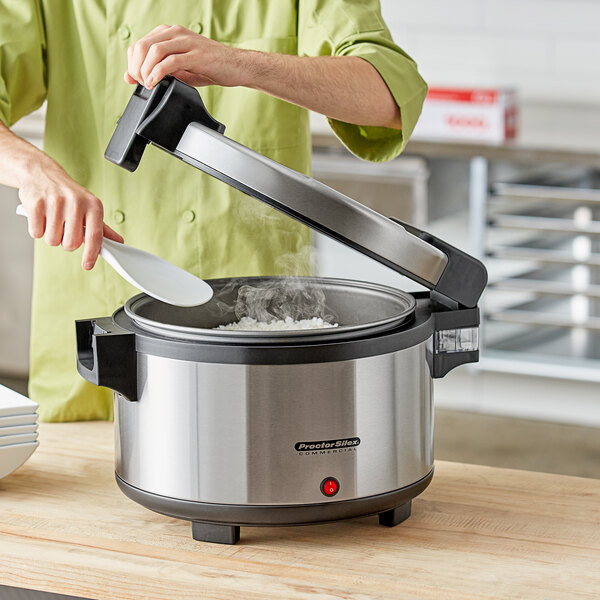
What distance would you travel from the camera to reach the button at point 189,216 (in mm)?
1518

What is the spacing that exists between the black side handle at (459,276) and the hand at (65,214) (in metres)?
0.33

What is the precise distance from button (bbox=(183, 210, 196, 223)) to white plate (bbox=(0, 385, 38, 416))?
420mm

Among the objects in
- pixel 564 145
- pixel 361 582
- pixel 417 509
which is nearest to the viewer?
pixel 361 582

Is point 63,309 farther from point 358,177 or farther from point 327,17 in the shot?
point 358,177

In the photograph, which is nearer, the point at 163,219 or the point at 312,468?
the point at 312,468

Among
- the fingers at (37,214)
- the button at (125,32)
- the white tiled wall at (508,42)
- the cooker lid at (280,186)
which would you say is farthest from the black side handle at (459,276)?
the white tiled wall at (508,42)

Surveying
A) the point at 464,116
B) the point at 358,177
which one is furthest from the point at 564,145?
the point at 358,177

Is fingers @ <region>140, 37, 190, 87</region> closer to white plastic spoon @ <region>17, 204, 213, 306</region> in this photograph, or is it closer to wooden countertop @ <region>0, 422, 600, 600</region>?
white plastic spoon @ <region>17, 204, 213, 306</region>

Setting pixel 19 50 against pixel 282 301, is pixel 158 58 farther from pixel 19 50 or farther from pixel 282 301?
pixel 19 50

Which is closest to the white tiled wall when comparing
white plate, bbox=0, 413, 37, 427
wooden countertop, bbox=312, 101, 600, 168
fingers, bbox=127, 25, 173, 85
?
wooden countertop, bbox=312, 101, 600, 168

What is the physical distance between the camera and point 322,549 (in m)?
1.04

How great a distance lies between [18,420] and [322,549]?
15.5 inches

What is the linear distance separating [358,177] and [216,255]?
1.62m

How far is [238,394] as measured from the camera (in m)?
0.98
